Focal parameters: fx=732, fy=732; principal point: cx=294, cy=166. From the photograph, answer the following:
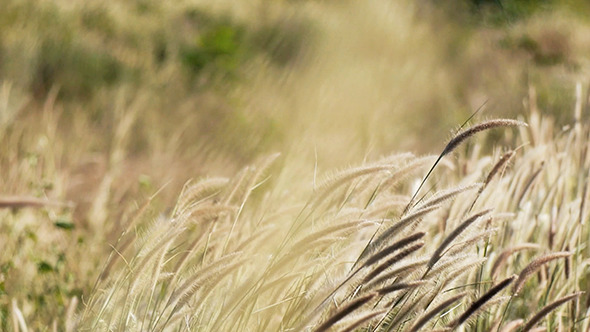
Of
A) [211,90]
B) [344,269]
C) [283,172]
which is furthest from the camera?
[211,90]

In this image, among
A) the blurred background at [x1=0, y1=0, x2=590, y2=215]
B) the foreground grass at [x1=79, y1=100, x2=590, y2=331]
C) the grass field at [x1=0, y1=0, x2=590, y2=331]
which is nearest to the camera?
the foreground grass at [x1=79, y1=100, x2=590, y2=331]

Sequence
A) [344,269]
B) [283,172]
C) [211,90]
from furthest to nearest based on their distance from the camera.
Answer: [211,90], [283,172], [344,269]

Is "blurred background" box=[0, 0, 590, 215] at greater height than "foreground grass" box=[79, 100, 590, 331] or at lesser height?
lesser

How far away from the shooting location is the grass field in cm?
126

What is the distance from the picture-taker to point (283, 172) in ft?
7.94

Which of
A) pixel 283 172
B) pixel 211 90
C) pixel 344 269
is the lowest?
pixel 211 90

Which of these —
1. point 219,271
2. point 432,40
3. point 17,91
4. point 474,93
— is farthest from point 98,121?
point 432,40

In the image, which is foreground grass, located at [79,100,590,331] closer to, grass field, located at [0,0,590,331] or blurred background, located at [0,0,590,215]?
grass field, located at [0,0,590,331]

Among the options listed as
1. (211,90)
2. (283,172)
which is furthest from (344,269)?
(211,90)

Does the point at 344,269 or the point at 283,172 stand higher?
the point at 344,269

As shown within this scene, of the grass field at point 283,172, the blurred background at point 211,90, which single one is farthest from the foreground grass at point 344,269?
the blurred background at point 211,90

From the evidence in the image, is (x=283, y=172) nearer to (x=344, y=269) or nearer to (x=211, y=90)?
(x=344, y=269)

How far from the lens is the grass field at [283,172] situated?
4.14 ft

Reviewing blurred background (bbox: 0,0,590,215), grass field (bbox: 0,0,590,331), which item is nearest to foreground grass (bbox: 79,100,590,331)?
grass field (bbox: 0,0,590,331)
